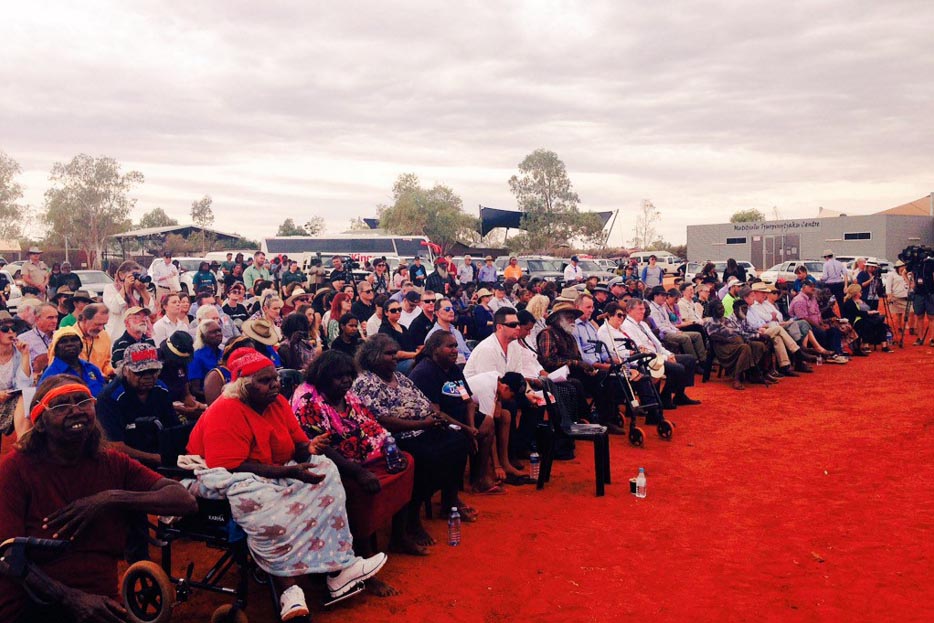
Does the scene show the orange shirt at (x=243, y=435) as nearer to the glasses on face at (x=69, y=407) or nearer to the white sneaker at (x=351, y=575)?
the white sneaker at (x=351, y=575)

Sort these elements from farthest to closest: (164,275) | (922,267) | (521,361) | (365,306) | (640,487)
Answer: (922,267) < (164,275) < (365,306) < (521,361) < (640,487)

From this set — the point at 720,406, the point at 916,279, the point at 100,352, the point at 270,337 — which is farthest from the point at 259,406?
the point at 916,279

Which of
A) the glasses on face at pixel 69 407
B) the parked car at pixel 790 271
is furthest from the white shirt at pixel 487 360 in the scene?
the parked car at pixel 790 271

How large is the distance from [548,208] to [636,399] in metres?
44.8

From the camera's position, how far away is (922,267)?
14992 millimetres

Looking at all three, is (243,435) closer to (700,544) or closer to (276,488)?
(276,488)

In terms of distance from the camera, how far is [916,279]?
15258 mm

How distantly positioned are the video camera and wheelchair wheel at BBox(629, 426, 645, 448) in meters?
10.4

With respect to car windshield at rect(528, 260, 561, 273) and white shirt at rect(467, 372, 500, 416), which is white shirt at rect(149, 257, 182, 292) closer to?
white shirt at rect(467, 372, 500, 416)

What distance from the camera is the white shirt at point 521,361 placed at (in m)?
7.09

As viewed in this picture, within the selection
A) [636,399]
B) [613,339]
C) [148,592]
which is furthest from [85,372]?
[613,339]

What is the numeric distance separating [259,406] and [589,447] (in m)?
4.78

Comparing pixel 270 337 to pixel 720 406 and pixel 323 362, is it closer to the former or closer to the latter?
pixel 323 362

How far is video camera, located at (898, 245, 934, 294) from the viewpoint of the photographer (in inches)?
586
